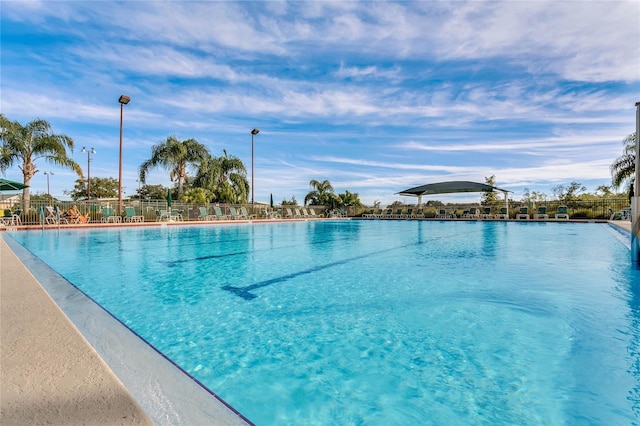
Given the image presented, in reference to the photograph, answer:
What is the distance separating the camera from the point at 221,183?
2847cm

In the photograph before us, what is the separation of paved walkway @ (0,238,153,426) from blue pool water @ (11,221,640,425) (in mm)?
607

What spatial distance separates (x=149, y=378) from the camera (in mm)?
1808

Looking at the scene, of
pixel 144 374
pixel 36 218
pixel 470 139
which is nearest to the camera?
pixel 144 374

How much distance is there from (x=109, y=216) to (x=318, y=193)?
18.6 m

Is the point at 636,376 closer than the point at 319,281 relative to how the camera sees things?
Yes

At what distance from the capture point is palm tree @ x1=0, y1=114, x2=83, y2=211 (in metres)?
16.1

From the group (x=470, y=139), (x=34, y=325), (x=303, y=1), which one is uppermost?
(x=303, y=1)

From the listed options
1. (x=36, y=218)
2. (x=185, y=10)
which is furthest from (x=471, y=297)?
(x=36, y=218)

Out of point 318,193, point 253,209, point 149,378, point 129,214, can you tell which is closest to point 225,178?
point 253,209

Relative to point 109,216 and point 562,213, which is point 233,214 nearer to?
point 109,216

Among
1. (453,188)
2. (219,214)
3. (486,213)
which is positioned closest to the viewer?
(219,214)

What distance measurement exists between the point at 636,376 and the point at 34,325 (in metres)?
3.88

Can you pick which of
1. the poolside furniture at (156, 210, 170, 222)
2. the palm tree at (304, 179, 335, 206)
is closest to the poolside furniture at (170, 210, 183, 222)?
the poolside furniture at (156, 210, 170, 222)

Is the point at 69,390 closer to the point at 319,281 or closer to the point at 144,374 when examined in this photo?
the point at 144,374
